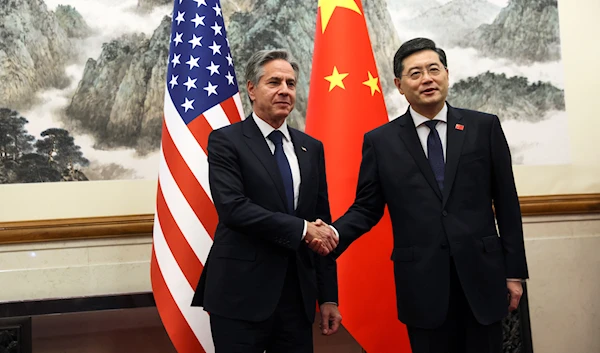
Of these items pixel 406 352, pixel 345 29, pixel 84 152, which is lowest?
pixel 406 352

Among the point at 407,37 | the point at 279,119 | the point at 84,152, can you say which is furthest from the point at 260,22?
the point at 279,119

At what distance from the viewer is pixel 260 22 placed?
11.1 feet

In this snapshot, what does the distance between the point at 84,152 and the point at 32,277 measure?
2.34 feet

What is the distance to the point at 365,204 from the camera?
83.0 inches

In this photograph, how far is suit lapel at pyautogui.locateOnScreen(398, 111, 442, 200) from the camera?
1.90 meters

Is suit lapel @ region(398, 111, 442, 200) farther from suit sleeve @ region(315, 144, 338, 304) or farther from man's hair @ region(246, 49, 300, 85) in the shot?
man's hair @ region(246, 49, 300, 85)

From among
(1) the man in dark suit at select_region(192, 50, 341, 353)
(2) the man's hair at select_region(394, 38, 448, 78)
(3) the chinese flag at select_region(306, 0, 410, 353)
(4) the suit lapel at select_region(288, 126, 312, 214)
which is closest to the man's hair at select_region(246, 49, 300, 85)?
(1) the man in dark suit at select_region(192, 50, 341, 353)

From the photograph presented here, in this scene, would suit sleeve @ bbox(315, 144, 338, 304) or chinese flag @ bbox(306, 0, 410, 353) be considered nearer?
suit sleeve @ bbox(315, 144, 338, 304)

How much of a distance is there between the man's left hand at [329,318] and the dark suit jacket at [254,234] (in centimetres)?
3

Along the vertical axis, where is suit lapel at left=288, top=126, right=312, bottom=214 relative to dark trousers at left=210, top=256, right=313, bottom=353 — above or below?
above

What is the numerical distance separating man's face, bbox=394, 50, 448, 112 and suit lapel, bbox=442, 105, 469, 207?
76mm

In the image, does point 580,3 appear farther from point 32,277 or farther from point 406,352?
point 32,277

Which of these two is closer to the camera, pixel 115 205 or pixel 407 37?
pixel 115 205

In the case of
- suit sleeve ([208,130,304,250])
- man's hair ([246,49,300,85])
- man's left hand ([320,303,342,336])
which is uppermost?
man's hair ([246,49,300,85])
